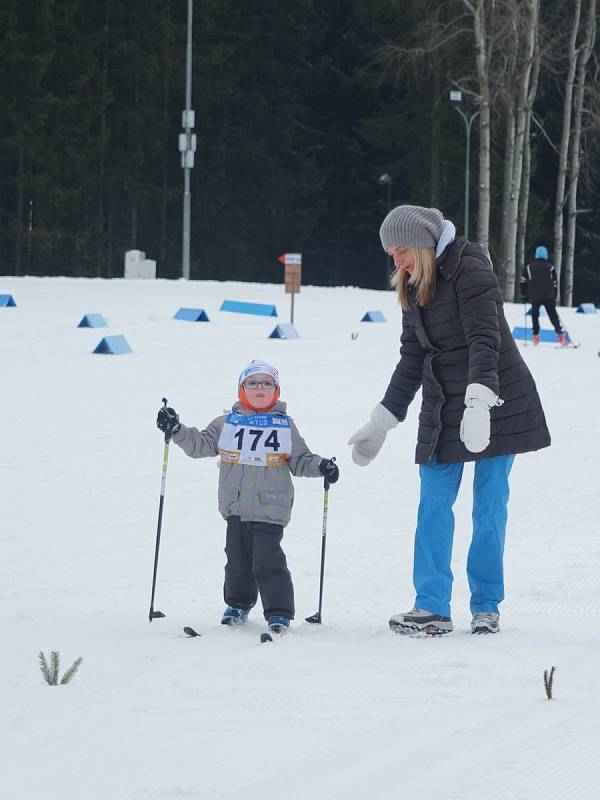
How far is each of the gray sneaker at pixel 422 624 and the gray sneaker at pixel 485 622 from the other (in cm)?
10

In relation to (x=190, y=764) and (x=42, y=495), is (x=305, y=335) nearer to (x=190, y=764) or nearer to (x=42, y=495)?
(x=42, y=495)

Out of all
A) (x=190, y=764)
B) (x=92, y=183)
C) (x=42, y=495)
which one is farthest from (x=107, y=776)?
(x=92, y=183)

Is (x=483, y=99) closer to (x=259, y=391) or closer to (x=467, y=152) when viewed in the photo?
(x=467, y=152)

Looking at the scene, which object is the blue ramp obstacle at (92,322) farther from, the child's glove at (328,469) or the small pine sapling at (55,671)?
the small pine sapling at (55,671)

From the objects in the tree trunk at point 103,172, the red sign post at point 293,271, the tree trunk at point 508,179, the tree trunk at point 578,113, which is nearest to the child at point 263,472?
the red sign post at point 293,271

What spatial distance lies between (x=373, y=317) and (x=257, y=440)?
50.8ft

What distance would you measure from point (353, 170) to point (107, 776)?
5005 cm

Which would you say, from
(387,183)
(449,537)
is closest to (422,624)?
(449,537)

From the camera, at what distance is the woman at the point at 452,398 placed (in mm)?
5188

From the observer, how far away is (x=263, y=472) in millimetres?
5707

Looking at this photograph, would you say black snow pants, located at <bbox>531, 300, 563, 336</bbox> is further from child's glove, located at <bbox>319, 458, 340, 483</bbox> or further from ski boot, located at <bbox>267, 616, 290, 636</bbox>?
ski boot, located at <bbox>267, 616, 290, 636</bbox>

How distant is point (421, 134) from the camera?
48.7 m

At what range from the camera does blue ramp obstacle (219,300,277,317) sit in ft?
68.9

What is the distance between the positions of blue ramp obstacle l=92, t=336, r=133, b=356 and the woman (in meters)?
10.9
